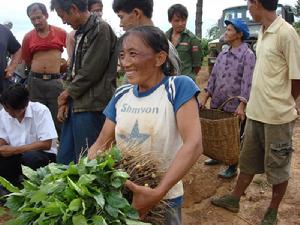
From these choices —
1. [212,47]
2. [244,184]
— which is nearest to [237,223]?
[244,184]

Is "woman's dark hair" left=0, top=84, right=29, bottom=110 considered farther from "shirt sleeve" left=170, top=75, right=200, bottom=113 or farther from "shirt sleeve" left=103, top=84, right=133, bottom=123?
"shirt sleeve" left=170, top=75, right=200, bottom=113

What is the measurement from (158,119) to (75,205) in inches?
20.3

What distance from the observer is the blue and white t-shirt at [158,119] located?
1.69m

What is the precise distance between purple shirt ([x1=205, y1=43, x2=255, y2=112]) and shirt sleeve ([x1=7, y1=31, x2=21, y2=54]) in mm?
2313

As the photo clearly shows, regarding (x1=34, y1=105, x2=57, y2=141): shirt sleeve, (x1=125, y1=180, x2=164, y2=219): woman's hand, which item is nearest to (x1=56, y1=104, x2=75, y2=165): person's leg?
(x1=34, y1=105, x2=57, y2=141): shirt sleeve

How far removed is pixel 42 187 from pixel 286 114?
6.79ft

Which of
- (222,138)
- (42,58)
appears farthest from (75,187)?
(42,58)

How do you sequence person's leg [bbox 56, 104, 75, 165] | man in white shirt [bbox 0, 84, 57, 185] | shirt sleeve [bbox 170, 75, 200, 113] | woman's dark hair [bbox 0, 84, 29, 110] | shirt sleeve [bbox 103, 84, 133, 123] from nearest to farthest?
shirt sleeve [bbox 170, 75, 200, 113], shirt sleeve [bbox 103, 84, 133, 123], person's leg [bbox 56, 104, 75, 165], woman's dark hair [bbox 0, 84, 29, 110], man in white shirt [bbox 0, 84, 57, 185]

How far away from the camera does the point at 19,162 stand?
3854mm

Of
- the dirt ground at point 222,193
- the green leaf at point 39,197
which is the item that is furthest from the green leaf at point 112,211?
the dirt ground at point 222,193

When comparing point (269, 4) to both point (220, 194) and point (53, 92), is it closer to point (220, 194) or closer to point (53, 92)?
point (220, 194)

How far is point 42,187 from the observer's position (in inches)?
55.8

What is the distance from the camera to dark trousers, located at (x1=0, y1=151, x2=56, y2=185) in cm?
374

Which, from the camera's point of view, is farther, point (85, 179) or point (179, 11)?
point (179, 11)
